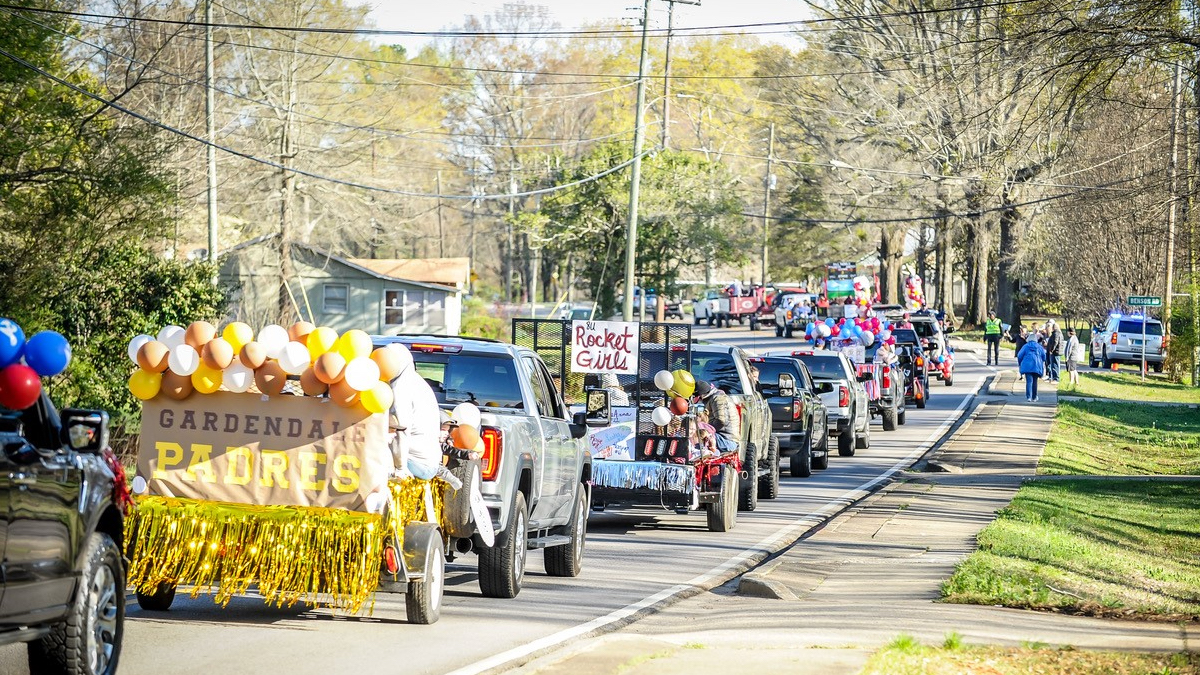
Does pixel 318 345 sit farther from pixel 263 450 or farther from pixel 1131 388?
pixel 1131 388

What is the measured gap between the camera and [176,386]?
30.8ft

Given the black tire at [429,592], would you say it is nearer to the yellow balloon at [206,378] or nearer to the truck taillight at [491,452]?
the truck taillight at [491,452]

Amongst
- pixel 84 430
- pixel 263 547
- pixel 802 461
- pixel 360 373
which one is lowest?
pixel 802 461

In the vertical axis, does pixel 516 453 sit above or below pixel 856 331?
below

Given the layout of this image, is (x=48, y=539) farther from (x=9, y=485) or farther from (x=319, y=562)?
(x=319, y=562)

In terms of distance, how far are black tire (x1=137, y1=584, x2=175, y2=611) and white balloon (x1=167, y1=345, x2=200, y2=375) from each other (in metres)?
1.57

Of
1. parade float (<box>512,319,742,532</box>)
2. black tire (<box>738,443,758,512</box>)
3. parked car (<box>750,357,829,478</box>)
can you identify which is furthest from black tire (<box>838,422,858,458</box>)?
parade float (<box>512,319,742,532</box>)

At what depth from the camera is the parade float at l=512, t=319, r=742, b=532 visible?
16078mm

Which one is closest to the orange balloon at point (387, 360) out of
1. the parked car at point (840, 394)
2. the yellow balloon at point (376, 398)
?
the yellow balloon at point (376, 398)

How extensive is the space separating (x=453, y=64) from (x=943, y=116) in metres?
38.2

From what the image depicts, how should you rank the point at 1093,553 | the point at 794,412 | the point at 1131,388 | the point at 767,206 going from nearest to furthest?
the point at 1093,553 → the point at 794,412 → the point at 1131,388 → the point at 767,206

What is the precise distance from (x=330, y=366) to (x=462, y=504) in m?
1.62

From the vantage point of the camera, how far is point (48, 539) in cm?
681

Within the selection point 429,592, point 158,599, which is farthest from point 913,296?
point 158,599
